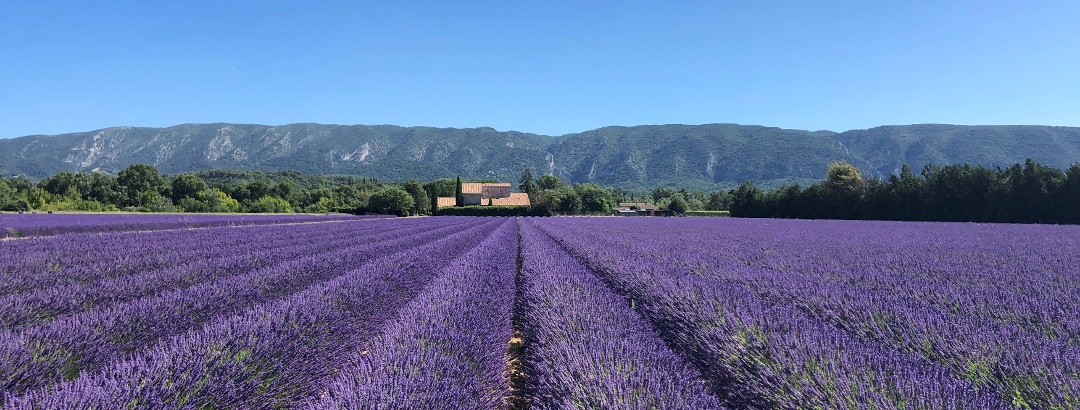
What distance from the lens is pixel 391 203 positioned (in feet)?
220

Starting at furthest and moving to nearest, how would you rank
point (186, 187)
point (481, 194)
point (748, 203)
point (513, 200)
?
1. point (481, 194)
2. point (513, 200)
3. point (186, 187)
4. point (748, 203)

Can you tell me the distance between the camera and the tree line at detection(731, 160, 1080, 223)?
1405 inches

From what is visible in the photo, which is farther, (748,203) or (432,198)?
(432,198)

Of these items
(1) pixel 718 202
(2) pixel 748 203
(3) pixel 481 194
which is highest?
(2) pixel 748 203

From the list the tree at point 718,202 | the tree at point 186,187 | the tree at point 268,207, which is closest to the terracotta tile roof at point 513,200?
the tree at point 268,207

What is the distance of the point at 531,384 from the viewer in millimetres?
3543

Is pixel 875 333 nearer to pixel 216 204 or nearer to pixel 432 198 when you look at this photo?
pixel 216 204

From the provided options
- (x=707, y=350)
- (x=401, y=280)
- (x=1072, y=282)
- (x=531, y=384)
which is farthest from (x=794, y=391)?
(x=1072, y=282)

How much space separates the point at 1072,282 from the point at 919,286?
2.14 meters

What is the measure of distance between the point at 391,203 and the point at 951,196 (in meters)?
55.8

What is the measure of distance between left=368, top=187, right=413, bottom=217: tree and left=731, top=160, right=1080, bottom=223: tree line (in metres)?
43.6

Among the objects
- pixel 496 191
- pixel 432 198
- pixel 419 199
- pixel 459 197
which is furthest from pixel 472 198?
pixel 419 199

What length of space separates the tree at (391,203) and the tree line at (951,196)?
143ft

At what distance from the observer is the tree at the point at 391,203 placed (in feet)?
220
